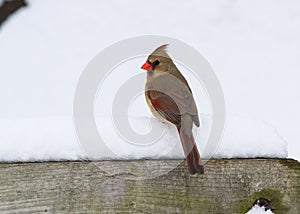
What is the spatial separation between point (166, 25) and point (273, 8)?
780 millimetres

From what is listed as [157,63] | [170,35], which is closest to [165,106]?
[157,63]

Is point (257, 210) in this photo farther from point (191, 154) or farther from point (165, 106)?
point (165, 106)

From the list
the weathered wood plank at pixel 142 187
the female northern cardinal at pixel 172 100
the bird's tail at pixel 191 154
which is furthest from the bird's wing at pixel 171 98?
the weathered wood plank at pixel 142 187

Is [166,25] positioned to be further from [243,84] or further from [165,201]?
[165,201]

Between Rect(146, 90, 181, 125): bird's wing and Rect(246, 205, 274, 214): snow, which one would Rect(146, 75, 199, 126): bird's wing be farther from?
Rect(246, 205, 274, 214): snow

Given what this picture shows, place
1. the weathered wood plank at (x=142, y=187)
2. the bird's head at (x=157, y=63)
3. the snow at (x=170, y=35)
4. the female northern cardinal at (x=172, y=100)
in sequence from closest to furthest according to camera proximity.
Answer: the weathered wood plank at (x=142, y=187)
the female northern cardinal at (x=172, y=100)
the bird's head at (x=157, y=63)
the snow at (x=170, y=35)

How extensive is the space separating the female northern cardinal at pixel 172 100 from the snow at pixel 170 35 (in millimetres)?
790

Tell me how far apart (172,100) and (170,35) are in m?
2.15

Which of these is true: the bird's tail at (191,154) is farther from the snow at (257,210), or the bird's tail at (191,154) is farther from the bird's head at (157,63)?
the bird's head at (157,63)

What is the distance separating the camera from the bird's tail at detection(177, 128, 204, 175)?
1.91 m

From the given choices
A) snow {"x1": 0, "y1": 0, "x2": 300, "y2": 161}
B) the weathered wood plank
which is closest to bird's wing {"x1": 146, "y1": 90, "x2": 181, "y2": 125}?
the weathered wood plank

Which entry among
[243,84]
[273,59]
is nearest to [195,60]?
[243,84]

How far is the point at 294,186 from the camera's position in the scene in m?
1.98

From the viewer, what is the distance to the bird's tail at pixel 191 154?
6.26 ft
